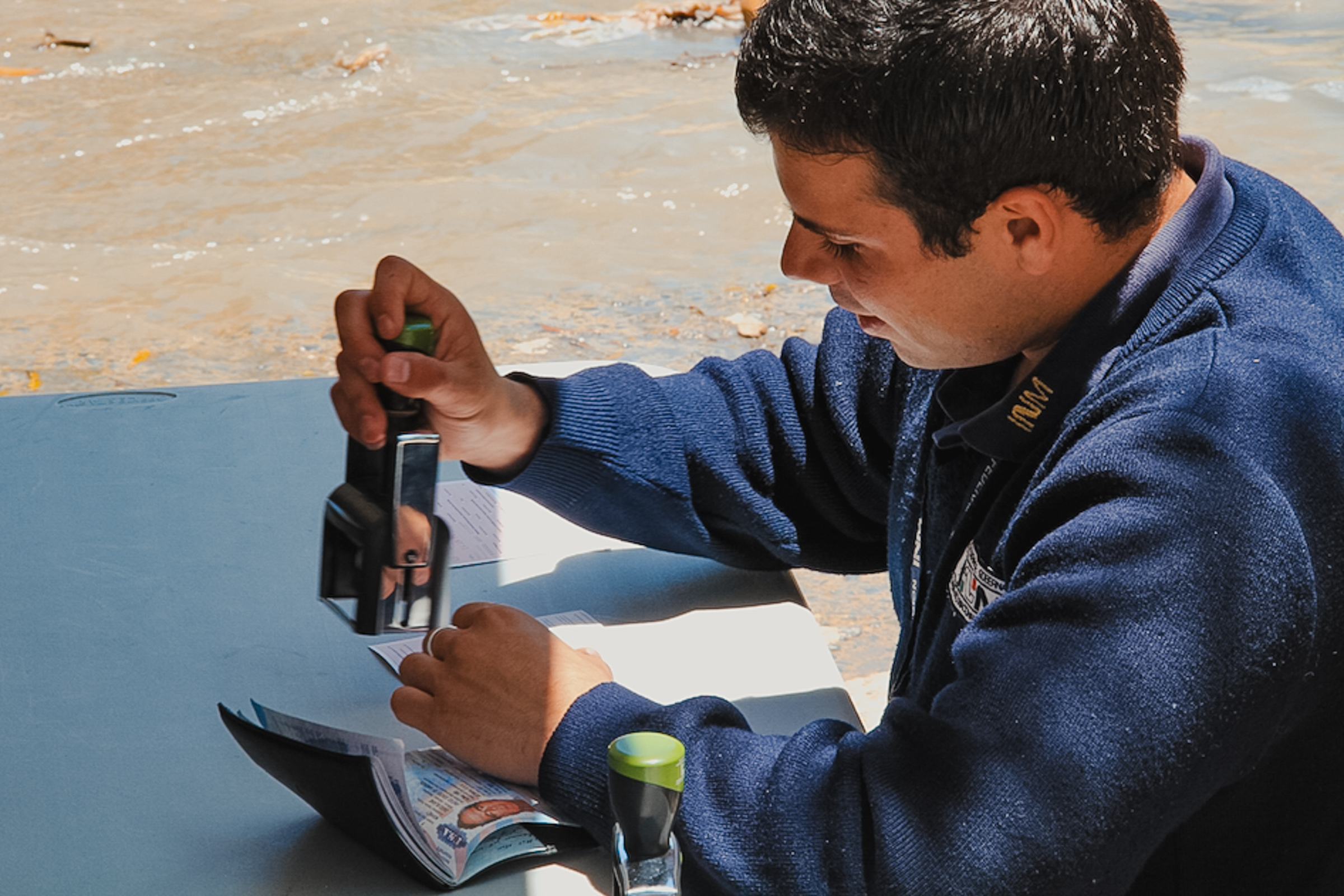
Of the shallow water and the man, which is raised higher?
the man

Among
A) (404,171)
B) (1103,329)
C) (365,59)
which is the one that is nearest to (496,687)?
(1103,329)

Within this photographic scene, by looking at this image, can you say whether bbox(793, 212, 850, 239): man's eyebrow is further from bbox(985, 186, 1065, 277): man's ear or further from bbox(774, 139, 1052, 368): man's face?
bbox(985, 186, 1065, 277): man's ear

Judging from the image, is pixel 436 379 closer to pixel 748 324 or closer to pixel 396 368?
pixel 396 368

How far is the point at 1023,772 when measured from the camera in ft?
3.10

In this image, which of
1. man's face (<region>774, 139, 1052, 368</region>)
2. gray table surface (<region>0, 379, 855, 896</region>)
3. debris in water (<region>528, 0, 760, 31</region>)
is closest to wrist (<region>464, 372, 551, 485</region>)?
gray table surface (<region>0, 379, 855, 896</region>)

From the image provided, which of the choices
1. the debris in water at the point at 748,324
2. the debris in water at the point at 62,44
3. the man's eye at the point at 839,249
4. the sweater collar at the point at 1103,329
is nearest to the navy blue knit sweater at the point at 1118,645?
Result: the sweater collar at the point at 1103,329

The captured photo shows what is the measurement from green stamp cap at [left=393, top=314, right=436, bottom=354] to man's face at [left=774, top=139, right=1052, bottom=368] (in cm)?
35

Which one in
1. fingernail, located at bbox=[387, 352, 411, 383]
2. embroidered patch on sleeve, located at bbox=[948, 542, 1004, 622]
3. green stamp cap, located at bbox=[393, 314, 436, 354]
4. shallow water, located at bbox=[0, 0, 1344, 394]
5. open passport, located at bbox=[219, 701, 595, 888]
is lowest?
shallow water, located at bbox=[0, 0, 1344, 394]

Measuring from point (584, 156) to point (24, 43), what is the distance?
10.8 ft

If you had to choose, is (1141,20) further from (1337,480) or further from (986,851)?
(986,851)

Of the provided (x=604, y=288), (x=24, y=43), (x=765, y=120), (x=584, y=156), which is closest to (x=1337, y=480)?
(x=765, y=120)

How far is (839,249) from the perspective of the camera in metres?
1.22

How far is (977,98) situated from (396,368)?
583 mm

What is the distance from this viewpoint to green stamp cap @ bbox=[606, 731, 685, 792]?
79 cm
